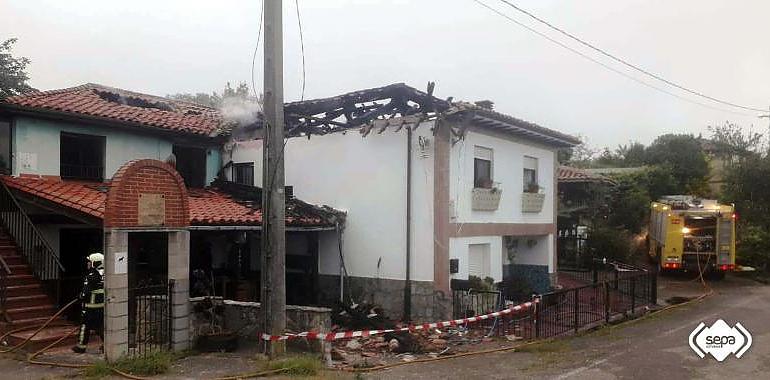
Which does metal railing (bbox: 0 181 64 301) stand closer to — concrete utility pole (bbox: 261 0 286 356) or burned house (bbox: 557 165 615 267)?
concrete utility pole (bbox: 261 0 286 356)

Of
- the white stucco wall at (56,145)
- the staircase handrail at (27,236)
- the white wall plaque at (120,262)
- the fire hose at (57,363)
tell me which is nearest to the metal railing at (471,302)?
the fire hose at (57,363)

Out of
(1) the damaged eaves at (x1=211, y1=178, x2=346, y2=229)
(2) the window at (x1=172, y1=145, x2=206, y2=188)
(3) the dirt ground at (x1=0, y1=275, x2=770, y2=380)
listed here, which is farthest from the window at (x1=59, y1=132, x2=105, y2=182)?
(3) the dirt ground at (x1=0, y1=275, x2=770, y2=380)

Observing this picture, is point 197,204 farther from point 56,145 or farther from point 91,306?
point 91,306

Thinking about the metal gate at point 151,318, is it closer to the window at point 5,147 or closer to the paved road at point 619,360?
the paved road at point 619,360

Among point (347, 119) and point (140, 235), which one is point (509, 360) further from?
point (140, 235)

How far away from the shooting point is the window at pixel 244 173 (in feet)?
56.6

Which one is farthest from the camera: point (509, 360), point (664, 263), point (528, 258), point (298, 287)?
point (664, 263)

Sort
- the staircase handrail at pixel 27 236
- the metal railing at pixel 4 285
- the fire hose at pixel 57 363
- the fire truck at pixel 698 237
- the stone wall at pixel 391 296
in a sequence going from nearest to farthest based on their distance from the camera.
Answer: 1. the fire hose at pixel 57 363
2. the metal railing at pixel 4 285
3. the staircase handrail at pixel 27 236
4. the stone wall at pixel 391 296
5. the fire truck at pixel 698 237

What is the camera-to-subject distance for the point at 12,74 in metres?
23.5

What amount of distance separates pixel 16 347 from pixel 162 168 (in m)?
4.03

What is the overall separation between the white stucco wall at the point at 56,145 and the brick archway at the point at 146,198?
5649 mm

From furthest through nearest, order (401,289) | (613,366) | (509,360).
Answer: (401,289)
(509,360)
(613,366)

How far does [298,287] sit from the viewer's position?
617 inches

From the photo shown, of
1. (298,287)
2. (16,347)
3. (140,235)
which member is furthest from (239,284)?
(16,347)
